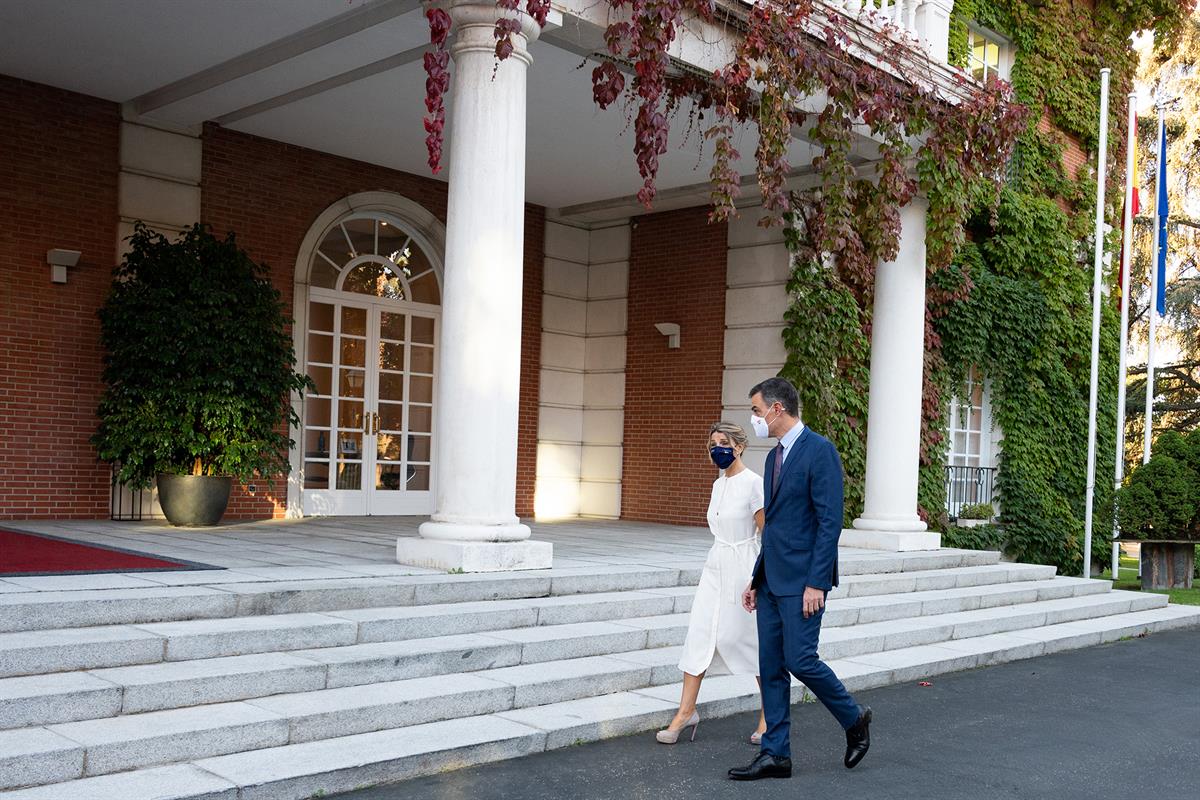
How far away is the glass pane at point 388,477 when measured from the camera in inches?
504

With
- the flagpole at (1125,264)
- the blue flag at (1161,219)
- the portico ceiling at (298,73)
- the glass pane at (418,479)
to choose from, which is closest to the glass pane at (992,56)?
the flagpole at (1125,264)

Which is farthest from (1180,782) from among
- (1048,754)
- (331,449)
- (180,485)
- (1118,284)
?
(1118,284)

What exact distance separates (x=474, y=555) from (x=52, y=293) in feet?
17.6

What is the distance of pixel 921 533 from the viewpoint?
11.3m

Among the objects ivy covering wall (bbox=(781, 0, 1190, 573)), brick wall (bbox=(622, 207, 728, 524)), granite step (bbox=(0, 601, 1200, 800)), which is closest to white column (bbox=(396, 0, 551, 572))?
granite step (bbox=(0, 601, 1200, 800))

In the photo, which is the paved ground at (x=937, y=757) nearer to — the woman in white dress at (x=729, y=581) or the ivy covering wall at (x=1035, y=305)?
the woman in white dress at (x=729, y=581)

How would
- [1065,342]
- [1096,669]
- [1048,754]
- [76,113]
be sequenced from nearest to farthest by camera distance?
[1048,754]
[1096,669]
[76,113]
[1065,342]

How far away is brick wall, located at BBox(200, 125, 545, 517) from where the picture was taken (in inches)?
445

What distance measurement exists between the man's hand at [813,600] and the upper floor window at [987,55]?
12.0m

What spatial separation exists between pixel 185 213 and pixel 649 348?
5707 millimetres

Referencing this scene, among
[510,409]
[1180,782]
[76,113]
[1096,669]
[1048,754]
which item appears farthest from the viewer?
[76,113]

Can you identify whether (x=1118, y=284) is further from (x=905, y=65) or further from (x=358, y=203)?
(x=358, y=203)

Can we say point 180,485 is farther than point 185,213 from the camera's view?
No

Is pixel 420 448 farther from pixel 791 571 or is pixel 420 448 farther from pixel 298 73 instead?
pixel 791 571
